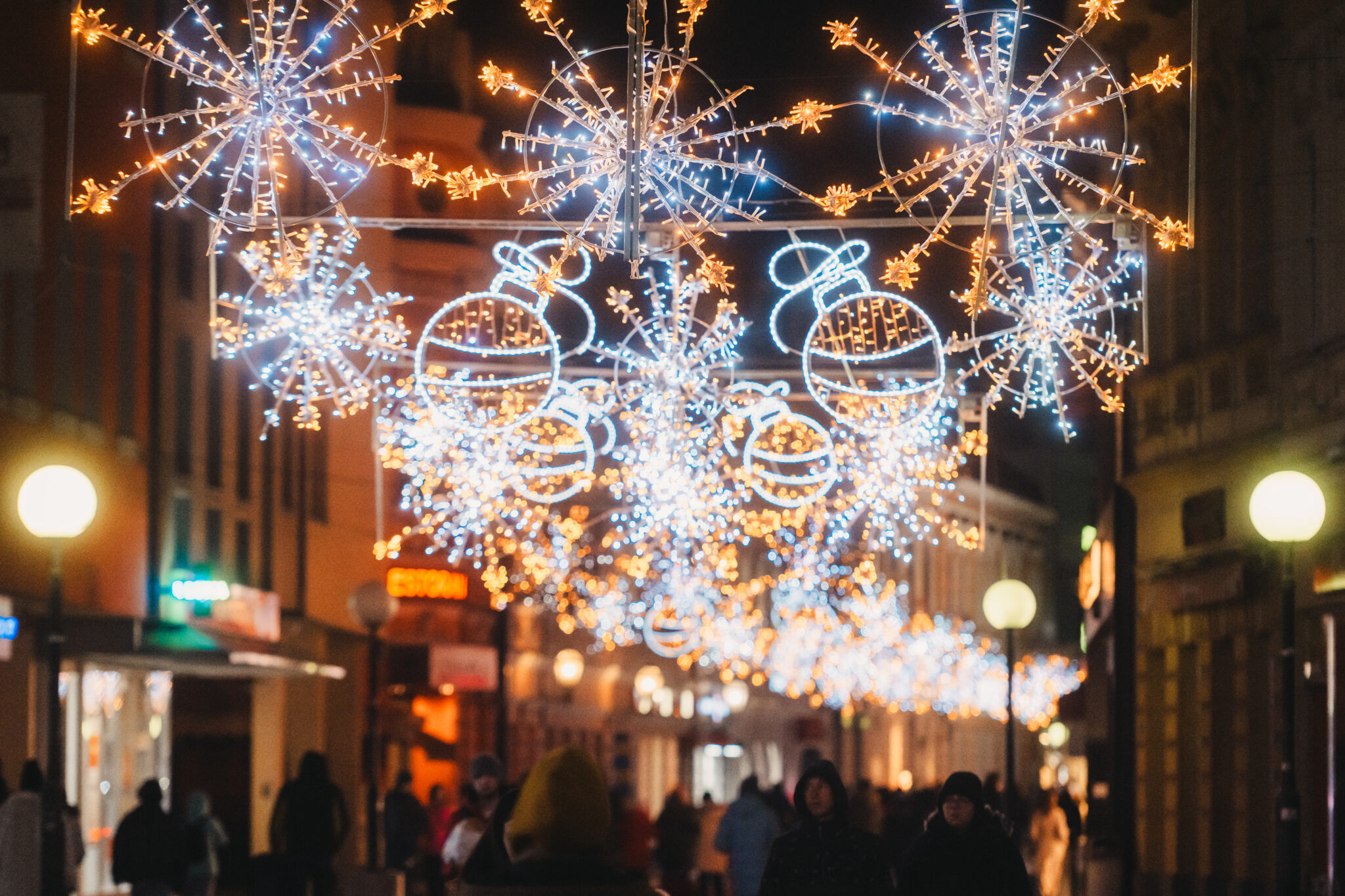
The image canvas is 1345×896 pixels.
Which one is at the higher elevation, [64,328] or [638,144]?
[64,328]

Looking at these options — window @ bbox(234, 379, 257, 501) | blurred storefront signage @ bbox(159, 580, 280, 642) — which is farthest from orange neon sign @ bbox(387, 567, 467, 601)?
blurred storefront signage @ bbox(159, 580, 280, 642)

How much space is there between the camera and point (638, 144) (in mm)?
11383

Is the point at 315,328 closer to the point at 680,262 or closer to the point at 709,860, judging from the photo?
the point at 680,262

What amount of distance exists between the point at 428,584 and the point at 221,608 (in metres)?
15.0

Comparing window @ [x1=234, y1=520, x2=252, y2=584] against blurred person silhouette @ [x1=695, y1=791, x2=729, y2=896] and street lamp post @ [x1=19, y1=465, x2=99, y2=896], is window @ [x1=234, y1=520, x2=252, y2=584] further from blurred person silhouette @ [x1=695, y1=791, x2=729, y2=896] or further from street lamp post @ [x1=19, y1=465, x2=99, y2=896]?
street lamp post @ [x1=19, y1=465, x2=99, y2=896]

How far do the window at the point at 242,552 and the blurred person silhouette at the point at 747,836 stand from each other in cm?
1571

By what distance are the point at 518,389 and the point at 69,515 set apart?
686cm

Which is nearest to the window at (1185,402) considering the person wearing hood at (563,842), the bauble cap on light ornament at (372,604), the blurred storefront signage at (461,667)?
the bauble cap on light ornament at (372,604)

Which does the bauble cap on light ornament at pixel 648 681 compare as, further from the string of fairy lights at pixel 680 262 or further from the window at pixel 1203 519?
the window at pixel 1203 519

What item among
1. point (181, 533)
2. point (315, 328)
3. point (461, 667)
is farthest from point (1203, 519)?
point (461, 667)

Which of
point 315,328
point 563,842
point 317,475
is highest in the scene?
point 317,475

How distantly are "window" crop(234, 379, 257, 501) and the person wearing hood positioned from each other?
2778cm

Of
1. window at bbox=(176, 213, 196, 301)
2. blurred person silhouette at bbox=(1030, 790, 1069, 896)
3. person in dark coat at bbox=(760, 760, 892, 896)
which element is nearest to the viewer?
person in dark coat at bbox=(760, 760, 892, 896)

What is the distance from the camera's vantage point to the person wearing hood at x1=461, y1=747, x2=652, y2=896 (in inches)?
233
